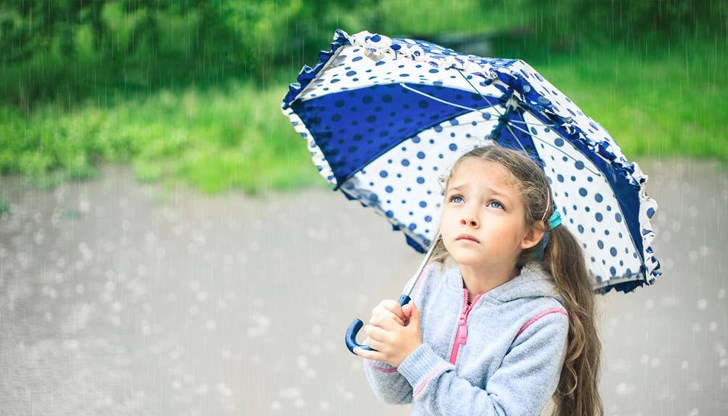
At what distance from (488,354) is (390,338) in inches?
8.0

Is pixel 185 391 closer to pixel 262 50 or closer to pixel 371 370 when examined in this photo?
pixel 371 370

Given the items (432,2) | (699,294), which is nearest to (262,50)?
(432,2)

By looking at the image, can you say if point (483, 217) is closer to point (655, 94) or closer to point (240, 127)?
point (240, 127)

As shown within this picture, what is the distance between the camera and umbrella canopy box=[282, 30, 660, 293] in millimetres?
1896

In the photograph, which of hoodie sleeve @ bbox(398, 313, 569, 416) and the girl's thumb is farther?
the girl's thumb

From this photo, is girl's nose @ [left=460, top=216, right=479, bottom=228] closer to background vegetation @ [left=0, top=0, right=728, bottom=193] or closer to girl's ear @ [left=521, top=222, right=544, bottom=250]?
girl's ear @ [left=521, top=222, right=544, bottom=250]

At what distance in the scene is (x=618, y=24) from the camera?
Result: 9070mm

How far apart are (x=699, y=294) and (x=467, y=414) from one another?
3050mm

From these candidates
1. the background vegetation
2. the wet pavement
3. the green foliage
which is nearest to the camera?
the wet pavement

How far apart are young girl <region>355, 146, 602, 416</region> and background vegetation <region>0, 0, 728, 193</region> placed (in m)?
4.14

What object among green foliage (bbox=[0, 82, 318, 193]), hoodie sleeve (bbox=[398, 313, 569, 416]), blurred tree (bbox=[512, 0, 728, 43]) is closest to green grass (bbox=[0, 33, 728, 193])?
green foliage (bbox=[0, 82, 318, 193])

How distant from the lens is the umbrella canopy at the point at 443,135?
190 cm

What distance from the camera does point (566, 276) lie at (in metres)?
2.06

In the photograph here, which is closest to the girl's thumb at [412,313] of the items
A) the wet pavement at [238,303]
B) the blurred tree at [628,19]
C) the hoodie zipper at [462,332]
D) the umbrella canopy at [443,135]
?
the hoodie zipper at [462,332]
